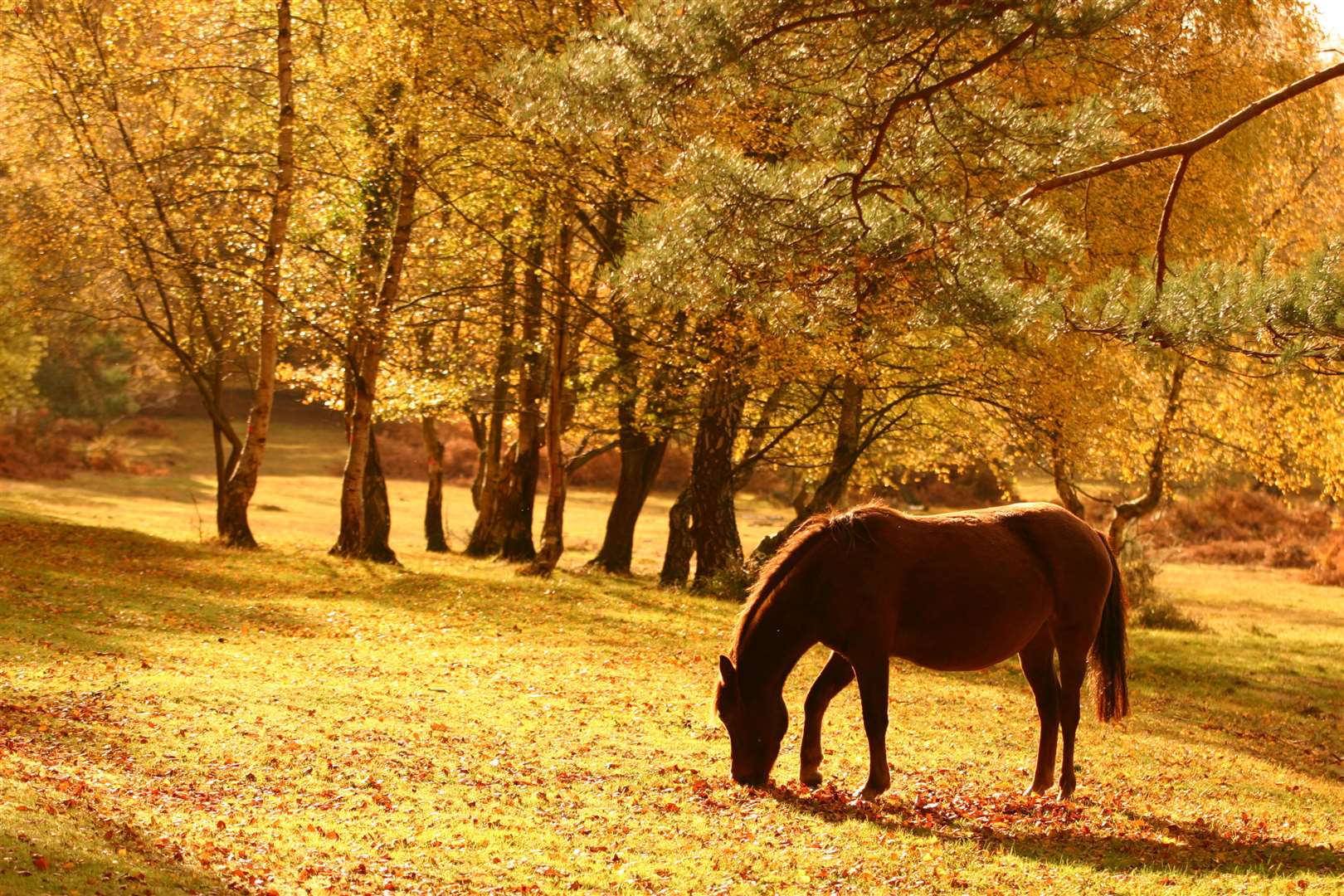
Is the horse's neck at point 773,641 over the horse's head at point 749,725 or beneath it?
over

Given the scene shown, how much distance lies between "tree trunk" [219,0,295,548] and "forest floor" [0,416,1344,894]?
6.13ft

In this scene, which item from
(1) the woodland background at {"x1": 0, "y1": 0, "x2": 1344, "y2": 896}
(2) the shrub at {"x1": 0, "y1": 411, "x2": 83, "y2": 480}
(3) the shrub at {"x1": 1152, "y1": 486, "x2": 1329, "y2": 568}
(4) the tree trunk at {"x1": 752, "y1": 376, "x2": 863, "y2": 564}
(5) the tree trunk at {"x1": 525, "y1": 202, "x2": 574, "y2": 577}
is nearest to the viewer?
(1) the woodland background at {"x1": 0, "y1": 0, "x2": 1344, "y2": 896}

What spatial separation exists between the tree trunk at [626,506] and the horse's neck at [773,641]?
1621 cm

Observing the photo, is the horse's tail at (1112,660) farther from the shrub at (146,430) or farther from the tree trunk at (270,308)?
the shrub at (146,430)

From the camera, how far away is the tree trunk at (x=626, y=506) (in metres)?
24.9

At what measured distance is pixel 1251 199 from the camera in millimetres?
21719

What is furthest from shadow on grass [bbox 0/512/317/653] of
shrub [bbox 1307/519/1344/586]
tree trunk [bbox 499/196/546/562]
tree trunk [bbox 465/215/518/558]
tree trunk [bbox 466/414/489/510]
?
shrub [bbox 1307/519/1344/586]

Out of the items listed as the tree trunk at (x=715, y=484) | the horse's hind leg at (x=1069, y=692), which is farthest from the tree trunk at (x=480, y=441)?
the horse's hind leg at (x=1069, y=692)

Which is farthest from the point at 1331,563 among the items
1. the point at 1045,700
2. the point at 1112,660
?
the point at 1045,700

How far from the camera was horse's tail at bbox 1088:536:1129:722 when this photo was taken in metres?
9.30

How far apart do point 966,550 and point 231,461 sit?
18290mm

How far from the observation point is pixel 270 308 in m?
21.0

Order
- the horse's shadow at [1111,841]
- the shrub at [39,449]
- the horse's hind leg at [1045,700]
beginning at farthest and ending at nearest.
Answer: the shrub at [39,449] < the horse's hind leg at [1045,700] < the horse's shadow at [1111,841]

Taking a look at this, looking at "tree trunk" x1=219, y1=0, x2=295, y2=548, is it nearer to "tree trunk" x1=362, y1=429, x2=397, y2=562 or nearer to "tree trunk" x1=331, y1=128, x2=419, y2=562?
"tree trunk" x1=331, y1=128, x2=419, y2=562
